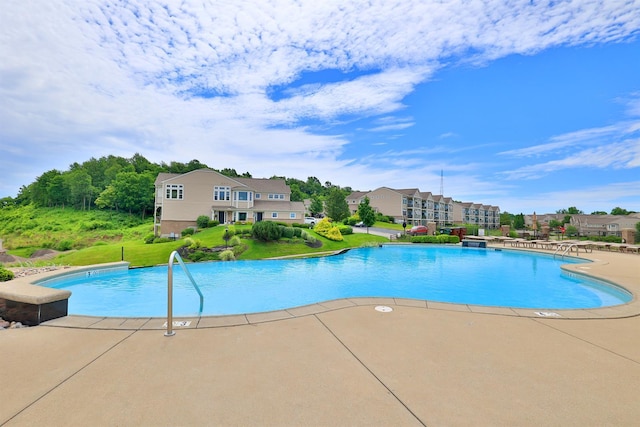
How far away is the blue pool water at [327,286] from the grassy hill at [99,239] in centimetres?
452

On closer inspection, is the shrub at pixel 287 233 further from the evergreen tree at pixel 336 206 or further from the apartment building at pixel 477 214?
the apartment building at pixel 477 214

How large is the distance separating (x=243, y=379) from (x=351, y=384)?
1247mm

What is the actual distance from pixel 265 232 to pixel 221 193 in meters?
16.7

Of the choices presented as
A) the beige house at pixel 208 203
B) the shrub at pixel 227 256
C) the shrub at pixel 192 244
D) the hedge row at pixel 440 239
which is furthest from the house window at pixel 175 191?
the hedge row at pixel 440 239

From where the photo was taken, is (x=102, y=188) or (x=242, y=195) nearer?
(x=242, y=195)

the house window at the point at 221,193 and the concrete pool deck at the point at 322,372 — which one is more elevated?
the house window at the point at 221,193

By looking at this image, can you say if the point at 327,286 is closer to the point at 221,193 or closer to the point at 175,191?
the point at 221,193

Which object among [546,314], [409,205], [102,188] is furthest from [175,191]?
[409,205]

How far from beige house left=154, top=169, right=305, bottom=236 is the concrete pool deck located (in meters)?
32.3

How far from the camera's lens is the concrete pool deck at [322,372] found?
2.68 m

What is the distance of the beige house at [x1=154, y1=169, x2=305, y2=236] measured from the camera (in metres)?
34.8

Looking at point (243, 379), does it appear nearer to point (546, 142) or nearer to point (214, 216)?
point (546, 142)

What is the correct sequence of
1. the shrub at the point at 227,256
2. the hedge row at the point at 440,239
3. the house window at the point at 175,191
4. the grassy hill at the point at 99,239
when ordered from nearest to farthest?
the shrub at the point at 227,256 < the grassy hill at the point at 99,239 < the hedge row at the point at 440,239 < the house window at the point at 175,191

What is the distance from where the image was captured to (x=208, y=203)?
36.1 metres
